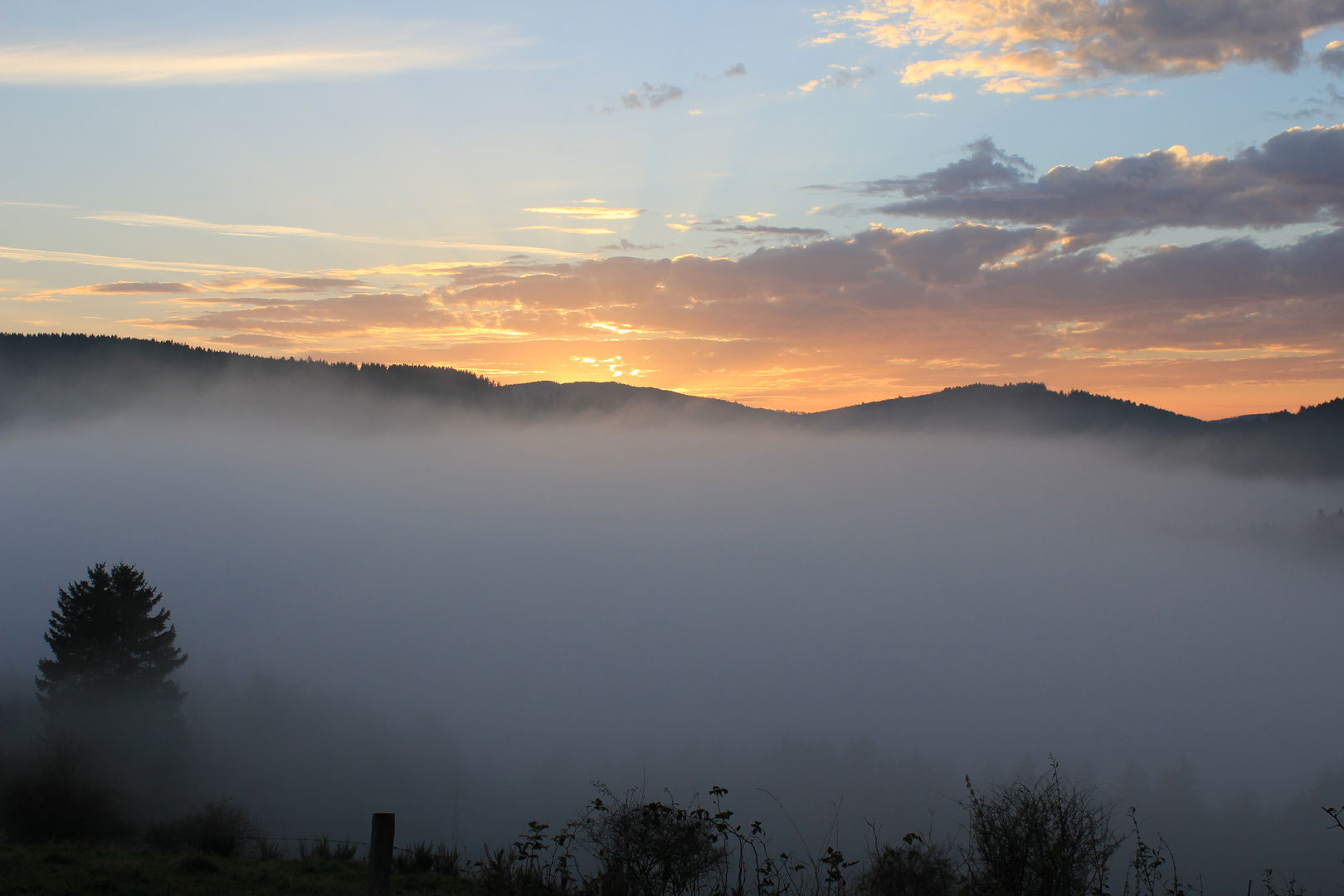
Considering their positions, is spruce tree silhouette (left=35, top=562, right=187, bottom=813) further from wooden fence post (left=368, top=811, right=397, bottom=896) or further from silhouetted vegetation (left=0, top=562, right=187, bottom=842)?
wooden fence post (left=368, top=811, right=397, bottom=896)

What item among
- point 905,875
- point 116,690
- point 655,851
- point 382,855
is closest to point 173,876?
point 382,855

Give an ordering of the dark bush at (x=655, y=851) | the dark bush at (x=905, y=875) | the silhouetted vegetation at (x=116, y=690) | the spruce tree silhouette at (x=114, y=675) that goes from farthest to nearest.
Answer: the spruce tree silhouette at (x=114, y=675)
the silhouetted vegetation at (x=116, y=690)
the dark bush at (x=905, y=875)
the dark bush at (x=655, y=851)

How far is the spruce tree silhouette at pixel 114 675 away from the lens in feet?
171

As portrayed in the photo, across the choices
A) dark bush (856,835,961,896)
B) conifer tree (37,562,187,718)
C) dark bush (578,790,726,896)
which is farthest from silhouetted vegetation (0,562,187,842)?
dark bush (856,835,961,896)

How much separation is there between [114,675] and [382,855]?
55.3 m

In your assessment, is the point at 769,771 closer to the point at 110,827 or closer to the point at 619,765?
the point at 619,765

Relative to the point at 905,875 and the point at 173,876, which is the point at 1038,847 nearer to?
the point at 905,875

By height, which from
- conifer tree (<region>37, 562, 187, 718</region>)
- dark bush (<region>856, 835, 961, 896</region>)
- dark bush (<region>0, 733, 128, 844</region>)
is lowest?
dark bush (<region>0, 733, 128, 844</region>)

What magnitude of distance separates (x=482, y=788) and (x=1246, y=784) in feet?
505

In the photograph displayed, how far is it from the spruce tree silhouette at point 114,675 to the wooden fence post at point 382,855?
5246cm

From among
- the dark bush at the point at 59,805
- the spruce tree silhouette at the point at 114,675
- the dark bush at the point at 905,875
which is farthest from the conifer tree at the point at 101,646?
the dark bush at the point at 905,875

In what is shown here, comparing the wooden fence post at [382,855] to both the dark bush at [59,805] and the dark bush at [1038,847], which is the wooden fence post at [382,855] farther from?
the dark bush at [59,805]

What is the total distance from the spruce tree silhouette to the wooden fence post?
172ft

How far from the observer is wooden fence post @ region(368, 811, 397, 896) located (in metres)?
8.94
